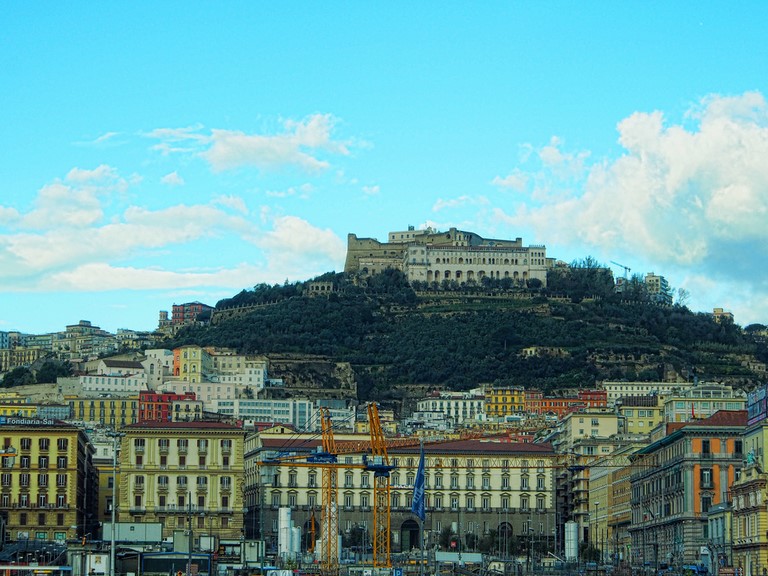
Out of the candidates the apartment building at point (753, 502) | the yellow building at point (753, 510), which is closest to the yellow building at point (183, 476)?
the apartment building at point (753, 502)

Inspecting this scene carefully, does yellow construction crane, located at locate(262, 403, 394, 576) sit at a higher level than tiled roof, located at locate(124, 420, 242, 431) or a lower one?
lower

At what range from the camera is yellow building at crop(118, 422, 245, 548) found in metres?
137

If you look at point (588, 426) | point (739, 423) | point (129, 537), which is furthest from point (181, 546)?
point (588, 426)

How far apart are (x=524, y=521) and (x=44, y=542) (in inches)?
2367

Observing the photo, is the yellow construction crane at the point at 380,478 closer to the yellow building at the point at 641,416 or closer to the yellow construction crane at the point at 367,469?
the yellow construction crane at the point at 367,469

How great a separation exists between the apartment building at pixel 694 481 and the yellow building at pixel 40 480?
154 ft

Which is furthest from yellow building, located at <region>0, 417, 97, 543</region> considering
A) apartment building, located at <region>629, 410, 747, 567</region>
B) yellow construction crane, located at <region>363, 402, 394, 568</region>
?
apartment building, located at <region>629, 410, 747, 567</region>

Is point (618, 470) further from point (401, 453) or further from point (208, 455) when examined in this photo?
point (208, 455)

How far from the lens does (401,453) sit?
535 feet

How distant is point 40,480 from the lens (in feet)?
436

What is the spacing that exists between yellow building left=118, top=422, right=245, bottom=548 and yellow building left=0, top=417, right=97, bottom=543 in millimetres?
5146

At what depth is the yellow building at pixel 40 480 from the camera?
132 metres

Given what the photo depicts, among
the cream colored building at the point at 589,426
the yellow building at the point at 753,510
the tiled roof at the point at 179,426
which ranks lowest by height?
the yellow building at the point at 753,510

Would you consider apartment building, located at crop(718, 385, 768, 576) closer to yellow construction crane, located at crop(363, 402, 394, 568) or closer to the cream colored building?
yellow construction crane, located at crop(363, 402, 394, 568)
